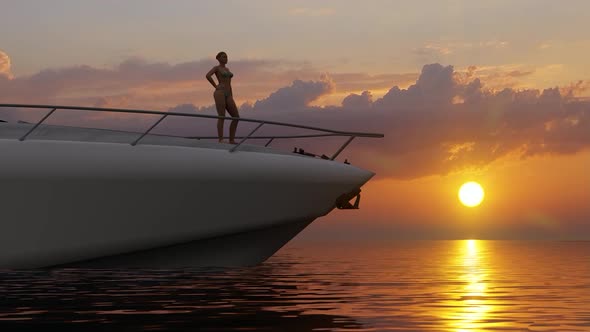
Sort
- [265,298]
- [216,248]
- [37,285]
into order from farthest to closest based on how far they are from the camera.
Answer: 1. [216,248]
2. [37,285]
3. [265,298]

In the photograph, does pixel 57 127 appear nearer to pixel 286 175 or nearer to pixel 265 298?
pixel 286 175

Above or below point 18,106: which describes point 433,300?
below

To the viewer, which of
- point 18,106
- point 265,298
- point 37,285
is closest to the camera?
point 265,298

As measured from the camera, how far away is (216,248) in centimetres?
2055

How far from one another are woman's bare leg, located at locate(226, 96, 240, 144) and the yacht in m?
0.40

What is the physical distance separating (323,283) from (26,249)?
5.74m

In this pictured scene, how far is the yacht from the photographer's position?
19109 mm

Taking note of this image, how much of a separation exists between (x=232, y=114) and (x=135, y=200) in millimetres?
2812

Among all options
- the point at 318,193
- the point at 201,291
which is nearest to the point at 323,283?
the point at 318,193

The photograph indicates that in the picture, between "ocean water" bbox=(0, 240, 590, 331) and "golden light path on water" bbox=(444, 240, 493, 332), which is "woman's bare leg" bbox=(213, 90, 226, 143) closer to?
"ocean water" bbox=(0, 240, 590, 331)

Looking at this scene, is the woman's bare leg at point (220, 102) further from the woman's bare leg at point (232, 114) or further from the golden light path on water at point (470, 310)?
the golden light path on water at point (470, 310)

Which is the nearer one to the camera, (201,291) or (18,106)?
(201,291)

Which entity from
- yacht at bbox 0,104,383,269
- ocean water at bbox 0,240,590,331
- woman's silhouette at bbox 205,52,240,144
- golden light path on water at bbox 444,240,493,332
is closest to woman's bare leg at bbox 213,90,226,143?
woman's silhouette at bbox 205,52,240,144

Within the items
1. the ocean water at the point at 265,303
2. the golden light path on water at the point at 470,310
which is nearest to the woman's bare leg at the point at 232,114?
the ocean water at the point at 265,303
